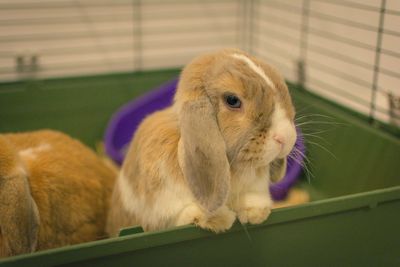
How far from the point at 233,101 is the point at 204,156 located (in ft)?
0.49

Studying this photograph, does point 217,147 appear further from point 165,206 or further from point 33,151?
point 33,151

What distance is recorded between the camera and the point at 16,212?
1.21 m

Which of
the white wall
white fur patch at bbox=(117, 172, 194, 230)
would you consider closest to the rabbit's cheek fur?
white fur patch at bbox=(117, 172, 194, 230)

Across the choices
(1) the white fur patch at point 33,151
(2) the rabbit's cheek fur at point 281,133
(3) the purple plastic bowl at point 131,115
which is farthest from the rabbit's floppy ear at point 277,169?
(3) the purple plastic bowl at point 131,115

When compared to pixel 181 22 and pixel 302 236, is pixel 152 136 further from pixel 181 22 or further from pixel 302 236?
pixel 181 22

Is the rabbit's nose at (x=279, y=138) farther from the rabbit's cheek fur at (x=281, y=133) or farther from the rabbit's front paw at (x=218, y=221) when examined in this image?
the rabbit's front paw at (x=218, y=221)

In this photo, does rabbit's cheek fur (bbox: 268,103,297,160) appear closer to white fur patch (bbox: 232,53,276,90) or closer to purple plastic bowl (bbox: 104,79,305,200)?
white fur patch (bbox: 232,53,276,90)

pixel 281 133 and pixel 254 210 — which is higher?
pixel 281 133

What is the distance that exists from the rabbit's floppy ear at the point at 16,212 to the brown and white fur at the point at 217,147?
29 centimetres

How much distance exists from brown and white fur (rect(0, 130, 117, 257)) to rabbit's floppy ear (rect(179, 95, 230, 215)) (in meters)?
0.47

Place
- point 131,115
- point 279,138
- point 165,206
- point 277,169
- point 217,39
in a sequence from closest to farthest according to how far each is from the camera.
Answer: point 279,138 → point 165,206 → point 277,169 → point 131,115 → point 217,39

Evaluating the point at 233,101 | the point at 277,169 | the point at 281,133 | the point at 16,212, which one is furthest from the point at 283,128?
the point at 16,212

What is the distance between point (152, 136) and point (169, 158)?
10 centimetres

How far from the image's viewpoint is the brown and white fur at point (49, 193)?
4.00ft
